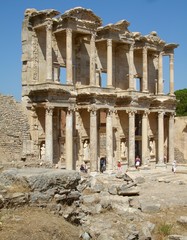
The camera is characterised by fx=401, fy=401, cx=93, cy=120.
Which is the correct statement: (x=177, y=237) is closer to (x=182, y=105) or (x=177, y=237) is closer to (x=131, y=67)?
(x=131, y=67)

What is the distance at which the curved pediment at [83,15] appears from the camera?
2617 cm

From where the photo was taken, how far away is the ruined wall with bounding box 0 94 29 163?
2372 centimetres

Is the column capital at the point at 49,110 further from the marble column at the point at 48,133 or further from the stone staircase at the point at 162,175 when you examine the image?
the stone staircase at the point at 162,175

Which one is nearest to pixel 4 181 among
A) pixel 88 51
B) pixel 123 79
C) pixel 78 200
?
pixel 78 200

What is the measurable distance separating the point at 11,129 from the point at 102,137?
9257mm

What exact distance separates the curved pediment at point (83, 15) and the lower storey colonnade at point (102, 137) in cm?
610

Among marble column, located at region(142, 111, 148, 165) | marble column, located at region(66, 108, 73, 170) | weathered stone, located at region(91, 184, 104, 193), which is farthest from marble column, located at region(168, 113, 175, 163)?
weathered stone, located at region(91, 184, 104, 193)

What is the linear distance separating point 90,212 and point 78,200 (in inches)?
104

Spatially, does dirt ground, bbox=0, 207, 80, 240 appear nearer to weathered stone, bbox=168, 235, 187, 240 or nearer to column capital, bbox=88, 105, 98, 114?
weathered stone, bbox=168, 235, 187, 240

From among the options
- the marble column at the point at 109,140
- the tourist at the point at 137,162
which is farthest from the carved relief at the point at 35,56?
the tourist at the point at 137,162

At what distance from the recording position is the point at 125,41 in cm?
3002

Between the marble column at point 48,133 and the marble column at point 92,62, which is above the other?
the marble column at point 92,62

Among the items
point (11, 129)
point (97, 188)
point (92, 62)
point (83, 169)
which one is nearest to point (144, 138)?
point (83, 169)

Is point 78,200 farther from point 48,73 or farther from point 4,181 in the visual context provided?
point 48,73
